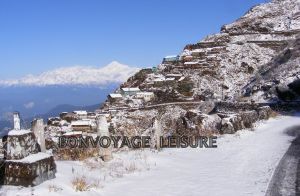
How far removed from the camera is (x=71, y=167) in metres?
12.3

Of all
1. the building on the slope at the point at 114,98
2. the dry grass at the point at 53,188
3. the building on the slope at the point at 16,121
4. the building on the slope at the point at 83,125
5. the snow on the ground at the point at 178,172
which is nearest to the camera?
the dry grass at the point at 53,188

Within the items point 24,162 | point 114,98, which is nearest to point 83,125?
point 114,98

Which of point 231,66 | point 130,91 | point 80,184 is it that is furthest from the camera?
point 231,66

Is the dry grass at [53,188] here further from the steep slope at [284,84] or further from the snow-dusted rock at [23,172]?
the steep slope at [284,84]

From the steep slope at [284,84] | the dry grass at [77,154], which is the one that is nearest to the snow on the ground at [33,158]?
the dry grass at [77,154]

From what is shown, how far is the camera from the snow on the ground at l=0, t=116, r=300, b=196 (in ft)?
34.2

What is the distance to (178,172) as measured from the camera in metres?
12.7

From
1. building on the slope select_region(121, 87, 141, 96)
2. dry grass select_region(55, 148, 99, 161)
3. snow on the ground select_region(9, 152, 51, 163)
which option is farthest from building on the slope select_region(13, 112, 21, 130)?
building on the slope select_region(121, 87, 141, 96)

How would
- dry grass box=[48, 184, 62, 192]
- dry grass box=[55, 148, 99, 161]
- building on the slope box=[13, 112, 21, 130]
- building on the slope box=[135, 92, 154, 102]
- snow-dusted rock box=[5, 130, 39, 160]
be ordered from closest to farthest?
1. dry grass box=[48, 184, 62, 192]
2. snow-dusted rock box=[5, 130, 39, 160]
3. building on the slope box=[13, 112, 21, 130]
4. dry grass box=[55, 148, 99, 161]
5. building on the slope box=[135, 92, 154, 102]

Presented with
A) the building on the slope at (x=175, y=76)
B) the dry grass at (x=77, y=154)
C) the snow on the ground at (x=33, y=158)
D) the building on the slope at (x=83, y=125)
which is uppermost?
the building on the slope at (x=175, y=76)

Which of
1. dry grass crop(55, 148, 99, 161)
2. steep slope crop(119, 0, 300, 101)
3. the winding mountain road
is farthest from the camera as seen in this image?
steep slope crop(119, 0, 300, 101)

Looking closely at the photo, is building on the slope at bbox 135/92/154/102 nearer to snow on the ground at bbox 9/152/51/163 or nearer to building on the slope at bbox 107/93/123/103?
building on the slope at bbox 107/93/123/103

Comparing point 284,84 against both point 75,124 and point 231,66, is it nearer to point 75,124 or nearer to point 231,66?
point 75,124

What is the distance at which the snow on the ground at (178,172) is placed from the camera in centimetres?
1041
